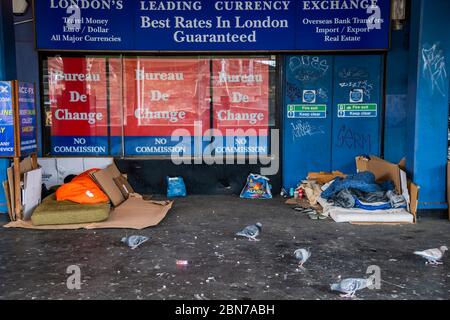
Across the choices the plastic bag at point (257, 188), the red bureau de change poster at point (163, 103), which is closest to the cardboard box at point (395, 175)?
the plastic bag at point (257, 188)

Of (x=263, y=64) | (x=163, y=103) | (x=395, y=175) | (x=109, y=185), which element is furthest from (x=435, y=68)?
(x=109, y=185)

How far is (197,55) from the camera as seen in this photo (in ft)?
28.4

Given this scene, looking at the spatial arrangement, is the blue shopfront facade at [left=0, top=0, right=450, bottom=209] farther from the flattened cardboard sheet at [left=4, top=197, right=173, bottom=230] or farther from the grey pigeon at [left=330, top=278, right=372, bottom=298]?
the grey pigeon at [left=330, top=278, right=372, bottom=298]

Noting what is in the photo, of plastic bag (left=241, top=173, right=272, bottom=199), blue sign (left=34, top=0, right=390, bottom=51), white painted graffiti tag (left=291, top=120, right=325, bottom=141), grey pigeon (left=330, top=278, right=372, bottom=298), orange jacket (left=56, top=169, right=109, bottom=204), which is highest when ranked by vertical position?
blue sign (left=34, top=0, right=390, bottom=51)

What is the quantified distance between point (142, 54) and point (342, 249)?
5079 millimetres

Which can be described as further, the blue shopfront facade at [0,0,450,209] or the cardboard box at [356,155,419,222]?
the blue shopfront facade at [0,0,450,209]

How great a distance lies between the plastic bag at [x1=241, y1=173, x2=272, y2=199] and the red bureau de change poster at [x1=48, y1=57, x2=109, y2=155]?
2.66 metres

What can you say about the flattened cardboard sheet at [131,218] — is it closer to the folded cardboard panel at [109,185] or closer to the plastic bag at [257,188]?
the folded cardboard panel at [109,185]

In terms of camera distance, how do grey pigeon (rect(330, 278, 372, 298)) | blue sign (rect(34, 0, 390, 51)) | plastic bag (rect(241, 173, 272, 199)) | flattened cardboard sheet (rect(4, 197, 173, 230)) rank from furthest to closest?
plastic bag (rect(241, 173, 272, 199))
blue sign (rect(34, 0, 390, 51))
flattened cardboard sheet (rect(4, 197, 173, 230))
grey pigeon (rect(330, 278, 372, 298))

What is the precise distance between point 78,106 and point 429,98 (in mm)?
5883

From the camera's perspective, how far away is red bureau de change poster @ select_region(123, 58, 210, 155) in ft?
28.5

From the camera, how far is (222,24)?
8.33 meters

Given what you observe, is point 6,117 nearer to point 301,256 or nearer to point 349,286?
point 301,256

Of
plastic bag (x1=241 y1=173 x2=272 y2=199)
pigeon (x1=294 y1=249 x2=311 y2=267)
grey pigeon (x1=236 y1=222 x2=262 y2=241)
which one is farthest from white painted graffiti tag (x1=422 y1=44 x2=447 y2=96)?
pigeon (x1=294 y1=249 x2=311 y2=267)
